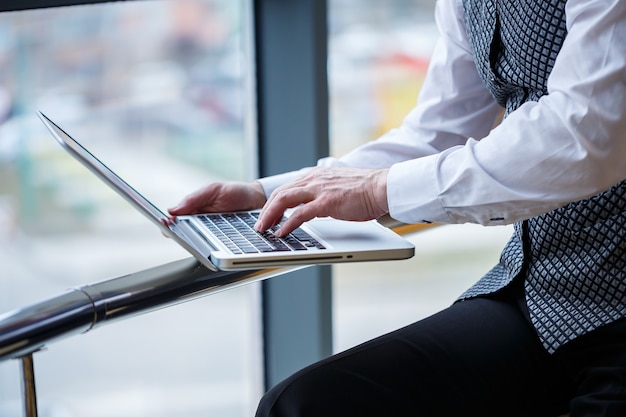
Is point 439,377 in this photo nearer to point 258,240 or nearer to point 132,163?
point 258,240

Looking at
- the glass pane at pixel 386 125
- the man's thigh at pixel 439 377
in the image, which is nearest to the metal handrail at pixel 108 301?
the man's thigh at pixel 439 377

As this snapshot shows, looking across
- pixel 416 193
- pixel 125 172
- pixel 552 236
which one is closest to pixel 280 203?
pixel 416 193

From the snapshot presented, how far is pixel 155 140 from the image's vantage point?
8.63 feet

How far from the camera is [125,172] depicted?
2.54 m

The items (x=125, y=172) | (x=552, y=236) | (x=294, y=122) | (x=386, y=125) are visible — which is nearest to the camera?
(x=552, y=236)

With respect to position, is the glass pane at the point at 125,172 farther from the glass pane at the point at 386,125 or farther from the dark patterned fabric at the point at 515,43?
the dark patterned fabric at the point at 515,43

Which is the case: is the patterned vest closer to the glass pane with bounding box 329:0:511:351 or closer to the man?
the man

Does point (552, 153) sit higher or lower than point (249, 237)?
higher

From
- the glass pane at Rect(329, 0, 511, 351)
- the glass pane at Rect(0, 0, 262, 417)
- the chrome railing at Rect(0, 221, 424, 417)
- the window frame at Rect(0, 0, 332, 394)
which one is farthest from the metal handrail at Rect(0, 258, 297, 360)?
the glass pane at Rect(329, 0, 511, 351)

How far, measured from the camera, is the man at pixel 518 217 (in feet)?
3.54

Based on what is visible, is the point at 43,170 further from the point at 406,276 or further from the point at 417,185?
the point at 406,276

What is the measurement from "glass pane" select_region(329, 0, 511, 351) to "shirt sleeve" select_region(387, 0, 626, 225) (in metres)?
1.57

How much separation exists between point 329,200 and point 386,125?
77.6 inches

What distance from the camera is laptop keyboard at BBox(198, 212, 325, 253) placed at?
1.05 m
